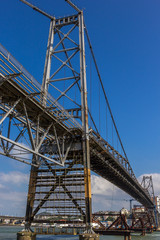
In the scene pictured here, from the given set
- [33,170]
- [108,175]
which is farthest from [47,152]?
[108,175]

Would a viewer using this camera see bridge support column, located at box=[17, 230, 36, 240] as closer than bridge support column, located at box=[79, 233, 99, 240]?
No

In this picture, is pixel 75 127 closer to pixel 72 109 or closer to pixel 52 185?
pixel 72 109

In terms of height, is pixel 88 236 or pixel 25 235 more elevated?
pixel 88 236

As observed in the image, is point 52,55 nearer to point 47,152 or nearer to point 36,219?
point 47,152

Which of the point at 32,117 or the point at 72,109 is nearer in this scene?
the point at 32,117

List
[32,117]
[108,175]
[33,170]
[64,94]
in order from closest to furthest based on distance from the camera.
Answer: [32,117]
[33,170]
[64,94]
[108,175]

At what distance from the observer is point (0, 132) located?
17.1m

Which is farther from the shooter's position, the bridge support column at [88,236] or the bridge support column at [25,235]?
the bridge support column at [25,235]

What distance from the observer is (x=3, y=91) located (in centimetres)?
1692

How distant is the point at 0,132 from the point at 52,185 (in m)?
9.72

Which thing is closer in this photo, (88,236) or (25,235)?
(88,236)

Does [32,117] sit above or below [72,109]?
below

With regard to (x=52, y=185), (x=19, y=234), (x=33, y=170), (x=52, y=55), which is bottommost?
(x=19, y=234)

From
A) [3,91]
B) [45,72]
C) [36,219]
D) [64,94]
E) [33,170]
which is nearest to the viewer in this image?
[3,91]
